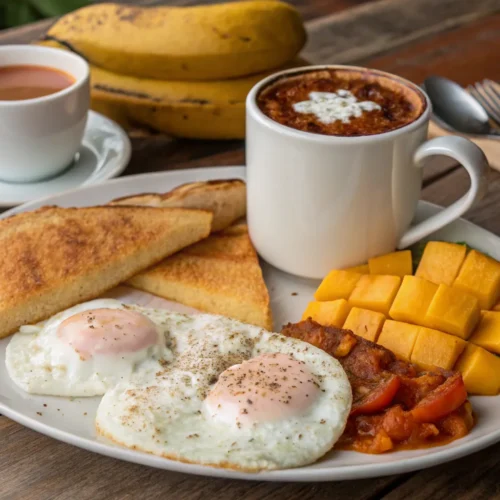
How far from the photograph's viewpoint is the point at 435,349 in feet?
5.91

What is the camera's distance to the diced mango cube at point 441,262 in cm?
206

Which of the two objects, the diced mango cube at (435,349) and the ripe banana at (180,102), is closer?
the diced mango cube at (435,349)

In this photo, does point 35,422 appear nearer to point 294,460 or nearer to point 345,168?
point 294,460

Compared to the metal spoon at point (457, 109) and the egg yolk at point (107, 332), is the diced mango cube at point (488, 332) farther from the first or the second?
the metal spoon at point (457, 109)

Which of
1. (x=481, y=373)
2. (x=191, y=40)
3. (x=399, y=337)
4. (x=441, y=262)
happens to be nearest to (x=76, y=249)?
(x=399, y=337)

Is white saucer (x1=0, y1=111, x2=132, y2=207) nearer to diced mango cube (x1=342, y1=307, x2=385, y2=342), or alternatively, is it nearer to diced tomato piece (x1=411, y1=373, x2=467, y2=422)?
diced mango cube (x1=342, y1=307, x2=385, y2=342)

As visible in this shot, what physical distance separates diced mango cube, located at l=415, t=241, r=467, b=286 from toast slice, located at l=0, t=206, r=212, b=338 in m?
0.67

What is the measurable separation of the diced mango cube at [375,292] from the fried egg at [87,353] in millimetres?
543

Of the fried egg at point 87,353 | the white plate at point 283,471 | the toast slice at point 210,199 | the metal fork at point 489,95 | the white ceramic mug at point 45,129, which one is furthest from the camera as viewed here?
the metal fork at point 489,95

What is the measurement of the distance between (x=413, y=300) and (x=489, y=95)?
1714mm

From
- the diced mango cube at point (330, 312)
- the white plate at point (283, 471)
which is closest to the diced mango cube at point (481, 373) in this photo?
the white plate at point (283, 471)

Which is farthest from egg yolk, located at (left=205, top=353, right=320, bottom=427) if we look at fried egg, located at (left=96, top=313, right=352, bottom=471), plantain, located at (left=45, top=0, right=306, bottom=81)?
plantain, located at (left=45, top=0, right=306, bottom=81)

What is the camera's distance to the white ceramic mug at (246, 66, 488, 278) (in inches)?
79.0

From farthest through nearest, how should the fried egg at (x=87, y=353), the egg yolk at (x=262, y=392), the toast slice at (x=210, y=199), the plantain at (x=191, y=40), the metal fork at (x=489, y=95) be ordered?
the metal fork at (x=489, y=95) < the plantain at (x=191, y=40) < the toast slice at (x=210, y=199) < the fried egg at (x=87, y=353) < the egg yolk at (x=262, y=392)
